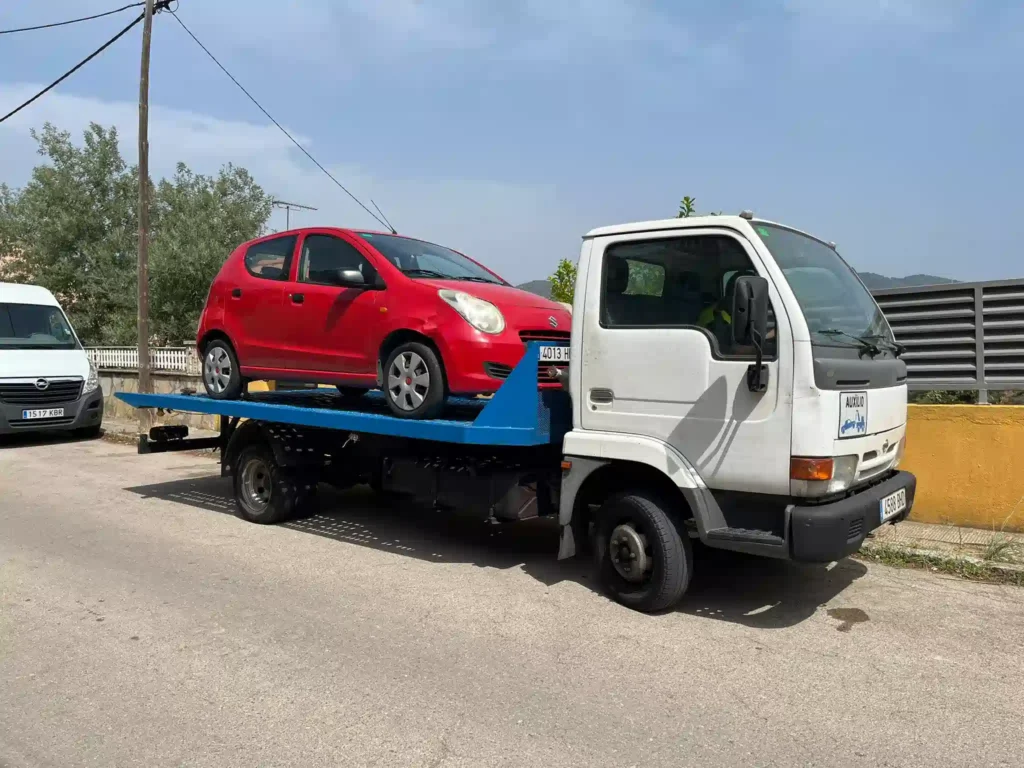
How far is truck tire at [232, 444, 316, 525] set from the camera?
7.01 meters

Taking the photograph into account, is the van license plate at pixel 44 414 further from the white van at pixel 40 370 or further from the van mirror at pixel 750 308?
the van mirror at pixel 750 308

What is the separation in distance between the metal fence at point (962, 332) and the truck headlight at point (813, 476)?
3230mm

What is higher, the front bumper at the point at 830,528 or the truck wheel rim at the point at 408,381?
the truck wheel rim at the point at 408,381

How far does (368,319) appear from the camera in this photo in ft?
19.9

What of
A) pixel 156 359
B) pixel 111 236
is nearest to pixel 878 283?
pixel 156 359

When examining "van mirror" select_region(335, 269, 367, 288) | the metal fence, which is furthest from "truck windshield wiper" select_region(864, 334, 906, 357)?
"van mirror" select_region(335, 269, 367, 288)

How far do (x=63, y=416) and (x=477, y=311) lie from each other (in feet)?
31.4

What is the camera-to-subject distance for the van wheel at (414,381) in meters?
5.63

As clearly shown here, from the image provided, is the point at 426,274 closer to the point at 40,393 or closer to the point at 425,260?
the point at 425,260

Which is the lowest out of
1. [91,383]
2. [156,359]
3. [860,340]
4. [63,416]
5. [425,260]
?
[63,416]

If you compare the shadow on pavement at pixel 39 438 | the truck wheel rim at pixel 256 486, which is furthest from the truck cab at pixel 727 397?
the shadow on pavement at pixel 39 438

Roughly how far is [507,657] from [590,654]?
1.40 ft

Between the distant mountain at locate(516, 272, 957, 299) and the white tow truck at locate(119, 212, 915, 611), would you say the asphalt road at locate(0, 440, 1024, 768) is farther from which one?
the distant mountain at locate(516, 272, 957, 299)

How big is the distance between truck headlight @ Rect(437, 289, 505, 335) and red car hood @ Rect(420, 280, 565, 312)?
63 millimetres
